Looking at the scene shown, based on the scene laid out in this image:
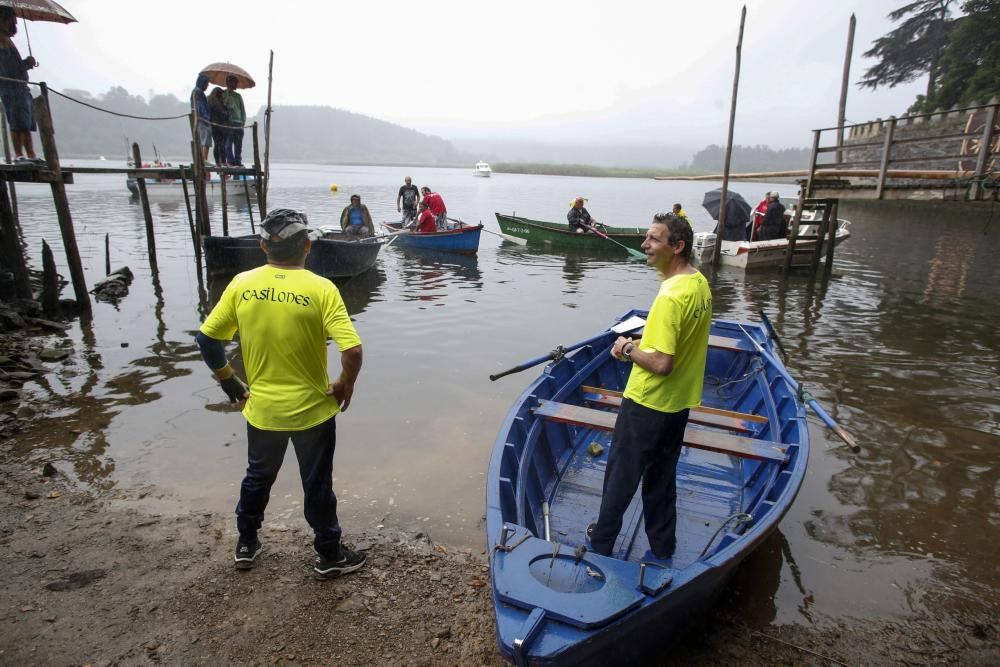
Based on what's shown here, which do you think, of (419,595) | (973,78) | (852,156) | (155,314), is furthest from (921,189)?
(852,156)

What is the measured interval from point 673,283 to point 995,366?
1005 cm

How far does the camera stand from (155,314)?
38.0 ft

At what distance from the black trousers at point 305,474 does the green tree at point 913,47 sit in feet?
133

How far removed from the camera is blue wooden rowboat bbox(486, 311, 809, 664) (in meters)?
2.72

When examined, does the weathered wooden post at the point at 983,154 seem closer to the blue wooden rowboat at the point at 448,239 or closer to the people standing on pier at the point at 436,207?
the blue wooden rowboat at the point at 448,239

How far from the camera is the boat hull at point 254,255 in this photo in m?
13.3

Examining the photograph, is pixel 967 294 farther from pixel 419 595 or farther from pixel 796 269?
pixel 419 595

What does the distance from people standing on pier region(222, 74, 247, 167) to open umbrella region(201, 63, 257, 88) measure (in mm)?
112

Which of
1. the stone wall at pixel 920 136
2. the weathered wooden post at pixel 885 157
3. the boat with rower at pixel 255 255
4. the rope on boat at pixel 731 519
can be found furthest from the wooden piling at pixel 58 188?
the stone wall at pixel 920 136

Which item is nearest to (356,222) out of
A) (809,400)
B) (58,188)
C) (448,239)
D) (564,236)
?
(448,239)

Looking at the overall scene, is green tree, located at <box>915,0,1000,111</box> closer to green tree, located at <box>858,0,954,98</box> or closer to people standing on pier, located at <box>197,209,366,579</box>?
green tree, located at <box>858,0,954,98</box>

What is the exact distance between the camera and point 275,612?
361cm

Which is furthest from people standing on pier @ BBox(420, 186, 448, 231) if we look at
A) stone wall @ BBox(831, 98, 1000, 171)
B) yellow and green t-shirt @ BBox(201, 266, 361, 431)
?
yellow and green t-shirt @ BBox(201, 266, 361, 431)

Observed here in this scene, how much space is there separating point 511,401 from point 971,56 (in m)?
35.0
